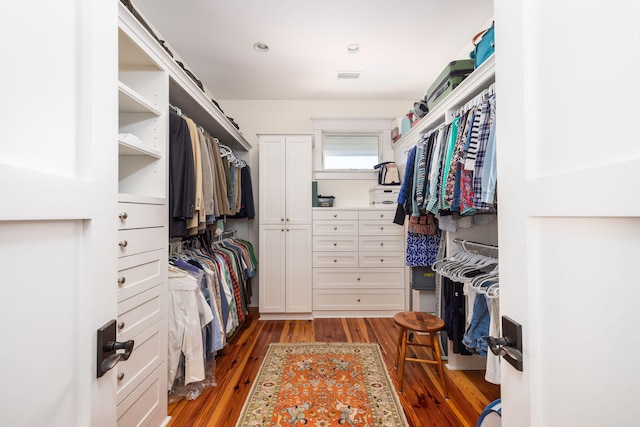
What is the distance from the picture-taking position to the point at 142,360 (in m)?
1.39

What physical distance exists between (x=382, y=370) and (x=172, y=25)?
314cm

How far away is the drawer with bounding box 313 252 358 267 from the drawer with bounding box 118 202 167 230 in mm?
1858

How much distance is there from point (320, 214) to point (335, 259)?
55cm

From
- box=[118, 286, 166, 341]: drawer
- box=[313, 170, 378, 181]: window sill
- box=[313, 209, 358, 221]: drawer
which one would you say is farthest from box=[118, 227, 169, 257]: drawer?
box=[313, 170, 378, 181]: window sill

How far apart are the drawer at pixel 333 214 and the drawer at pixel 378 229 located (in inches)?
5.5

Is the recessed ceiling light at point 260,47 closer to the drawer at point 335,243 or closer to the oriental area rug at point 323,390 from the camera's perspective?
the drawer at point 335,243

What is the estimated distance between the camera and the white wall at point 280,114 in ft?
11.8

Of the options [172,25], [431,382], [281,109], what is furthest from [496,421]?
[281,109]

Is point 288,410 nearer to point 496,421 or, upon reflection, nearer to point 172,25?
point 496,421

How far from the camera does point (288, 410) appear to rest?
5.41 feet

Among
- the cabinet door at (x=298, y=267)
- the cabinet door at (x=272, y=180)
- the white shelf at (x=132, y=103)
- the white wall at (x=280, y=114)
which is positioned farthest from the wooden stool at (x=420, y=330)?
the white wall at (x=280, y=114)
